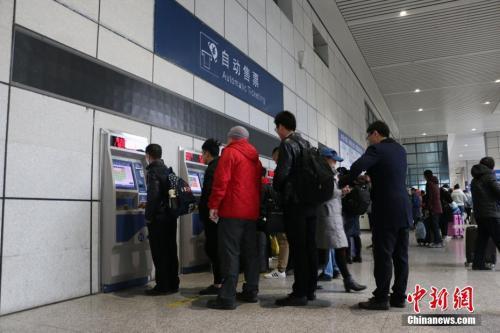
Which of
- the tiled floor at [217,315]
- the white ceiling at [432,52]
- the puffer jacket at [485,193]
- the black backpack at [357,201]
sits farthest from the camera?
the white ceiling at [432,52]

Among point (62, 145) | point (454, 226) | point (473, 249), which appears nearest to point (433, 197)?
point (454, 226)

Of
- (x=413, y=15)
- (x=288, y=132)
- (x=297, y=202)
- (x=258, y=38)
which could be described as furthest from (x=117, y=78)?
(x=413, y=15)

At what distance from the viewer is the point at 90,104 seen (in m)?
3.44

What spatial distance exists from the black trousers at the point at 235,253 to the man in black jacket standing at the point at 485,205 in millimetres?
3000

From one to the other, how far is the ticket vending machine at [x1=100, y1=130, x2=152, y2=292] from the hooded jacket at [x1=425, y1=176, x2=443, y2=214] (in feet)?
19.6

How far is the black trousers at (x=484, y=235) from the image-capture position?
14.7 ft

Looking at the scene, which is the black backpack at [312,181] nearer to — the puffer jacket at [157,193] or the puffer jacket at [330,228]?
the puffer jacket at [330,228]

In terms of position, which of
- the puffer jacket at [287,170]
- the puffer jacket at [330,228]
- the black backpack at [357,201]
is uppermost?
the puffer jacket at [287,170]

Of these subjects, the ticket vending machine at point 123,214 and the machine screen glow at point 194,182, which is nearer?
the ticket vending machine at point 123,214

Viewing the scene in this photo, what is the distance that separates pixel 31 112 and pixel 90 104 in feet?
1.84

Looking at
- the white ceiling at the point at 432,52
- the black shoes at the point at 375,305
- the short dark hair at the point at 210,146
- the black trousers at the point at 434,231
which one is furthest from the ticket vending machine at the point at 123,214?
the white ceiling at the point at 432,52

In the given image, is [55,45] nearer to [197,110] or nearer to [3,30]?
[3,30]

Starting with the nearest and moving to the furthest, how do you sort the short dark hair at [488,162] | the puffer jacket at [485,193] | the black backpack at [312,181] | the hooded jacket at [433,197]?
the black backpack at [312,181]
the puffer jacket at [485,193]
the short dark hair at [488,162]
the hooded jacket at [433,197]

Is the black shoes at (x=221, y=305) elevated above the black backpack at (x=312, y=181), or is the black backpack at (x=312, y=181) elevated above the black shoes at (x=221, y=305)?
the black backpack at (x=312, y=181)
